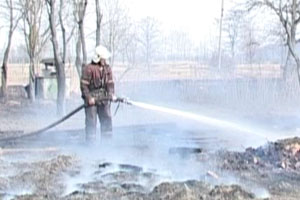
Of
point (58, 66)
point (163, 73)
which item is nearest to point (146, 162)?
point (58, 66)

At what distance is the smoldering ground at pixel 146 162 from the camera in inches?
299

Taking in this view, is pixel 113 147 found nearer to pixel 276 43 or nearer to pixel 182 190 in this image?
pixel 182 190

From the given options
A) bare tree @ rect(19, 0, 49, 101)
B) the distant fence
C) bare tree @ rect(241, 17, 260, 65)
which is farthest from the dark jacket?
bare tree @ rect(241, 17, 260, 65)

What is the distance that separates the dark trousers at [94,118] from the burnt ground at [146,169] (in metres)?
0.31

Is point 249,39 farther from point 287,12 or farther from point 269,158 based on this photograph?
point 269,158

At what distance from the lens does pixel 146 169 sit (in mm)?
9453

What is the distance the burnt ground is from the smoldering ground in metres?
0.01

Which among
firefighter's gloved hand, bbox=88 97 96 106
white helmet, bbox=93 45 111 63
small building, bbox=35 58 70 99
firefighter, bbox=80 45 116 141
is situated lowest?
small building, bbox=35 58 70 99

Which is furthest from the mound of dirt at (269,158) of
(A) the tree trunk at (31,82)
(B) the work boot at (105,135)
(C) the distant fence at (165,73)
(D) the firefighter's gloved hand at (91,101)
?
(C) the distant fence at (165,73)

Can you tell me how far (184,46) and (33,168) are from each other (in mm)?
42870

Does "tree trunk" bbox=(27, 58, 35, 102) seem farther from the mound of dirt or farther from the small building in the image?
the mound of dirt

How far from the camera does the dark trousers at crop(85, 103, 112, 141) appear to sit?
39.6 ft

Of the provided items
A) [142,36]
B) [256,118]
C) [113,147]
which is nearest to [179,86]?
[256,118]

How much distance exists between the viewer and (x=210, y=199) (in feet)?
22.7
